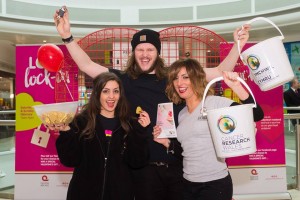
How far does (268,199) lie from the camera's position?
3.57 metres

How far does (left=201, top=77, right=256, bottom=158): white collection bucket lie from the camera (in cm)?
141

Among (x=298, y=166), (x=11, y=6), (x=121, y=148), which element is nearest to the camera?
(x=121, y=148)

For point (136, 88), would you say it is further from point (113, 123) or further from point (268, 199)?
point (268, 199)

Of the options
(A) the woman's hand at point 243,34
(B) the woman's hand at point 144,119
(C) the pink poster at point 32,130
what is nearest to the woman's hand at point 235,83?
(A) the woman's hand at point 243,34

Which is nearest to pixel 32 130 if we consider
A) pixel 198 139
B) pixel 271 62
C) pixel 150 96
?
pixel 150 96

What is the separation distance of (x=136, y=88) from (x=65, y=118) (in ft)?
1.81

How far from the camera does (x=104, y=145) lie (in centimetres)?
184

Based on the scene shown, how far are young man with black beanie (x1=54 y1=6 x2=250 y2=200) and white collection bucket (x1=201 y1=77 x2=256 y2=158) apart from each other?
1.55ft

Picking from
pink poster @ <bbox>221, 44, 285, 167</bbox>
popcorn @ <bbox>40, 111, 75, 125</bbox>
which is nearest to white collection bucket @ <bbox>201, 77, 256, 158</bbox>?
popcorn @ <bbox>40, 111, 75, 125</bbox>

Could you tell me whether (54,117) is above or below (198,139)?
above

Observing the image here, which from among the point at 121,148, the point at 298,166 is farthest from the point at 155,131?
the point at 298,166

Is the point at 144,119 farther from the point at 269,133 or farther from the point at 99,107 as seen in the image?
the point at 269,133

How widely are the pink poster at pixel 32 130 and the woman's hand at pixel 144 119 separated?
177 centimetres

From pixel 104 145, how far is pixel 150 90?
1.57 feet
